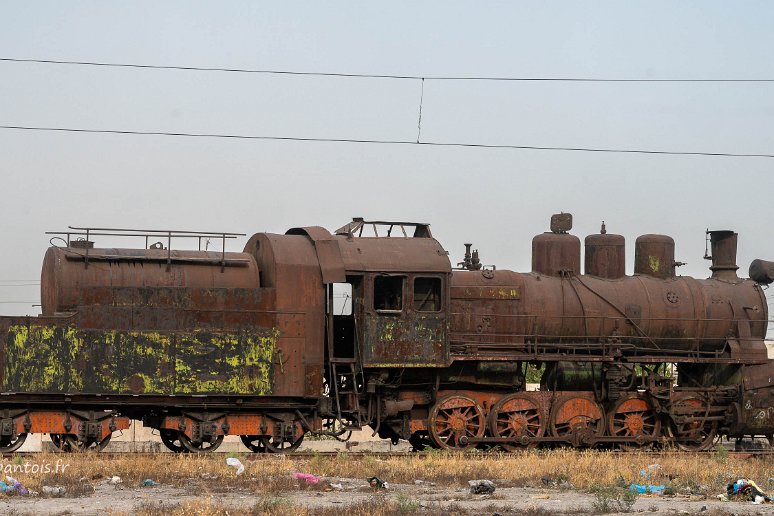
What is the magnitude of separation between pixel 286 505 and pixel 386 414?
22.3 feet

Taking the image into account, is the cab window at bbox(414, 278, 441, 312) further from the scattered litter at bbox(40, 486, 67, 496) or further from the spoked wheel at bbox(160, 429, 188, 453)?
the scattered litter at bbox(40, 486, 67, 496)

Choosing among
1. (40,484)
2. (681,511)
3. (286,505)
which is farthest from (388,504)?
(40,484)

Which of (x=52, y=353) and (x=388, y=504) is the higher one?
(x=52, y=353)

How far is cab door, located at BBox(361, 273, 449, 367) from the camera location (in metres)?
17.4

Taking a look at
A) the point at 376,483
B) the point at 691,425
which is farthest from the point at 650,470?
the point at 691,425

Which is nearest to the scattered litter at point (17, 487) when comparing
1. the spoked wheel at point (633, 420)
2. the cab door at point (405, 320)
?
the cab door at point (405, 320)

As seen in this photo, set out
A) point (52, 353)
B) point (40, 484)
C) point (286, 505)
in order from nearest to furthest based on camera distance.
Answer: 1. point (286, 505)
2. point (40, 484)
3. point (52, 353)

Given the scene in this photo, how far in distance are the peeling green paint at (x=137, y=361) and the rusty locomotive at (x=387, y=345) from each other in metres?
0.02

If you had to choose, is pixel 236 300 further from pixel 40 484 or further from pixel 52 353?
pixel 40 484

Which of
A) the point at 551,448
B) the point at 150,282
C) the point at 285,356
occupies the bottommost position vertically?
the point at 551,448

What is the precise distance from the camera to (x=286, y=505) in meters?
11.2

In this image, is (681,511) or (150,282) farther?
(150,282)

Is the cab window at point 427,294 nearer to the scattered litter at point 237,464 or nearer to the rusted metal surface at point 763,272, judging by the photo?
the scattered litter at point 237,464

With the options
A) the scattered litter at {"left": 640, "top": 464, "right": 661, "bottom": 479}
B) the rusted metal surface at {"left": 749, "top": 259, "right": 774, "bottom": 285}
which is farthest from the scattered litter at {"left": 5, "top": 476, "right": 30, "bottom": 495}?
the rusted metal surface at {"left": 749, "top": 259, "right": 774, "bottom": 285}
